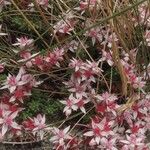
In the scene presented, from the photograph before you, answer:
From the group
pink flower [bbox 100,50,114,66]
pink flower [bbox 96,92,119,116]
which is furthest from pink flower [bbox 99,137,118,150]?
pink flower [bbox 100,50,114,66]

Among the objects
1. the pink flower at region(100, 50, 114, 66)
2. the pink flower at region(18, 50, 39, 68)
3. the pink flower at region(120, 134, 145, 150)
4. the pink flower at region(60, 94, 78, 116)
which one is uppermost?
the pink flower at region(18, 50, 39, 68)

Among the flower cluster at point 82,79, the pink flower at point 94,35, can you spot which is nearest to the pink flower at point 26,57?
the flower cluster at point 82,79

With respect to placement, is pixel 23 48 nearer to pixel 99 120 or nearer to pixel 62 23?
pixel 62 23

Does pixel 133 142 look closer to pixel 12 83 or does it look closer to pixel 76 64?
pixel 76 64

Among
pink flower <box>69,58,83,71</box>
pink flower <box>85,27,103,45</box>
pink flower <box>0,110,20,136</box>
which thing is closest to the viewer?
pink flower <box>0,110,20,136</box>

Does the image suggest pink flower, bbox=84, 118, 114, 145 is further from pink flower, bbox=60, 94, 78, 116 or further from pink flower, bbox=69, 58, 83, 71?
pink flower, bbox=69, 58, 83, 71

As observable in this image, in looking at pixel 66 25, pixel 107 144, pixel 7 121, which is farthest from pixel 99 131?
pixel 66 25

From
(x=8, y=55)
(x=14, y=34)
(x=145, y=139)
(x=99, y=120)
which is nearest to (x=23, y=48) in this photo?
(x=8, y=55)

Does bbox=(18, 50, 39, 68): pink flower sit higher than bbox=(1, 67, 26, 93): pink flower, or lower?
higher
